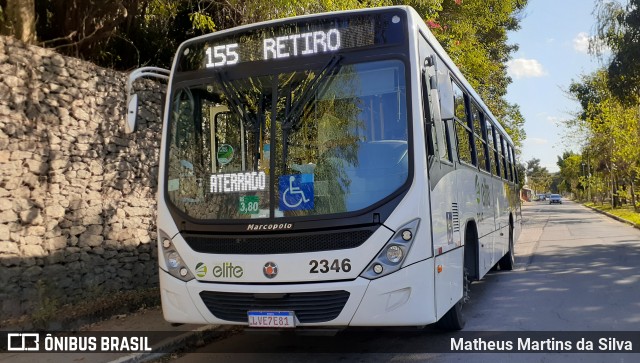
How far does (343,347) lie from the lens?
6.12 m

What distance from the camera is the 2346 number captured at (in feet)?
15.3

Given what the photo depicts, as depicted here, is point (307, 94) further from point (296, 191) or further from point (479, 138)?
point (479, 138)

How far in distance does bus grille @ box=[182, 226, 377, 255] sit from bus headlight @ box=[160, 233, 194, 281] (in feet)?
0.61

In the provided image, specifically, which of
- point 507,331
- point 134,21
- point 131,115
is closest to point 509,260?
point 507,331

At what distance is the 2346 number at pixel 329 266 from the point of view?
15.3 feet

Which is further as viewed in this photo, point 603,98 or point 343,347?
point 603,98

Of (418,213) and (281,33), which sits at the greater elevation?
(281,33)

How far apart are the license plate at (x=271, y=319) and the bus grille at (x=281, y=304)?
4 cm

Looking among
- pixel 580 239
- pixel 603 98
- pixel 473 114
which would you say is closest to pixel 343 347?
pixel 473 114

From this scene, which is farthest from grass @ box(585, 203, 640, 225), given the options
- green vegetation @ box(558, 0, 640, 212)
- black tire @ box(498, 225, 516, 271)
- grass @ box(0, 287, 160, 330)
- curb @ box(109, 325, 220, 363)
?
curb @ box(109, 325, 220, 363)

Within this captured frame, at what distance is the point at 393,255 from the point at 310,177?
0.99 m

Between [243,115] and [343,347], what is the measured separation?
107 inches

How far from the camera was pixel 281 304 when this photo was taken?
189 inches

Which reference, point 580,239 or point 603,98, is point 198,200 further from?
point 603,98
